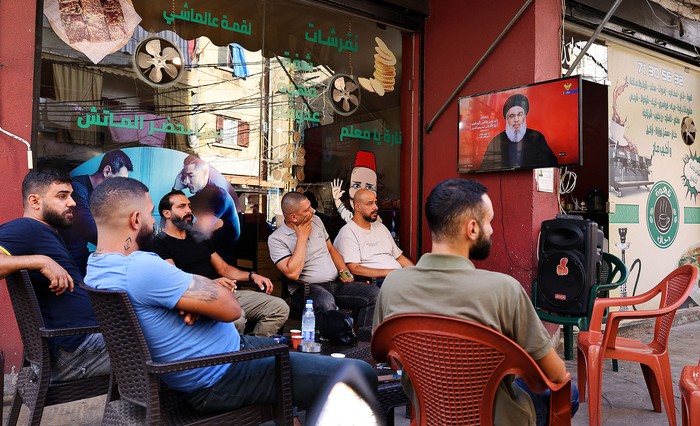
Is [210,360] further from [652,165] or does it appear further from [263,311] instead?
[652,165]

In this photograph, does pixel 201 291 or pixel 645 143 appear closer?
pixel 201 291

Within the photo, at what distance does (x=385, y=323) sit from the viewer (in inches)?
73.3

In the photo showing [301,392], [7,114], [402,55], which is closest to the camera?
[301,392]

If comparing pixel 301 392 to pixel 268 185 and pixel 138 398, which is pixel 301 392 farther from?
pixel 268 185

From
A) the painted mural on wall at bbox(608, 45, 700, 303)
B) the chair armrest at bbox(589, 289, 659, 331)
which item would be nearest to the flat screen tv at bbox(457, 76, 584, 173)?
the chair armrest at bbox(589, 289, 659, 331)

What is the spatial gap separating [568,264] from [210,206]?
2.95 m

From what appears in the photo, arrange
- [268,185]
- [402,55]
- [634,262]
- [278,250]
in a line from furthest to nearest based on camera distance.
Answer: [634,262] < [402,55] < [268,185] < [278,250]

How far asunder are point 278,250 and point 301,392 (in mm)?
2445

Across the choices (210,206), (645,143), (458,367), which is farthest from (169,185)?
(645,143)

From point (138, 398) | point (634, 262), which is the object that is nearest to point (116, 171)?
point (138, 398)

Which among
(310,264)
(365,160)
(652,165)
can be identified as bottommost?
(310,264)

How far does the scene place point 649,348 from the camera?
134 inches

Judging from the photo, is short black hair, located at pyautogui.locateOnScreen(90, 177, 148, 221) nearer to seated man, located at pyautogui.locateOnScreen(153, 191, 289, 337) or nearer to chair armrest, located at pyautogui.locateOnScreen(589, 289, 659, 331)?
seated man, located at pyautogui.locateOnScreen(153, 191, 289, 337)

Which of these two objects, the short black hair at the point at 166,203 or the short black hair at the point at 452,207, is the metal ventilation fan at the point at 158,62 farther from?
the short black hair at the point at 452,207
